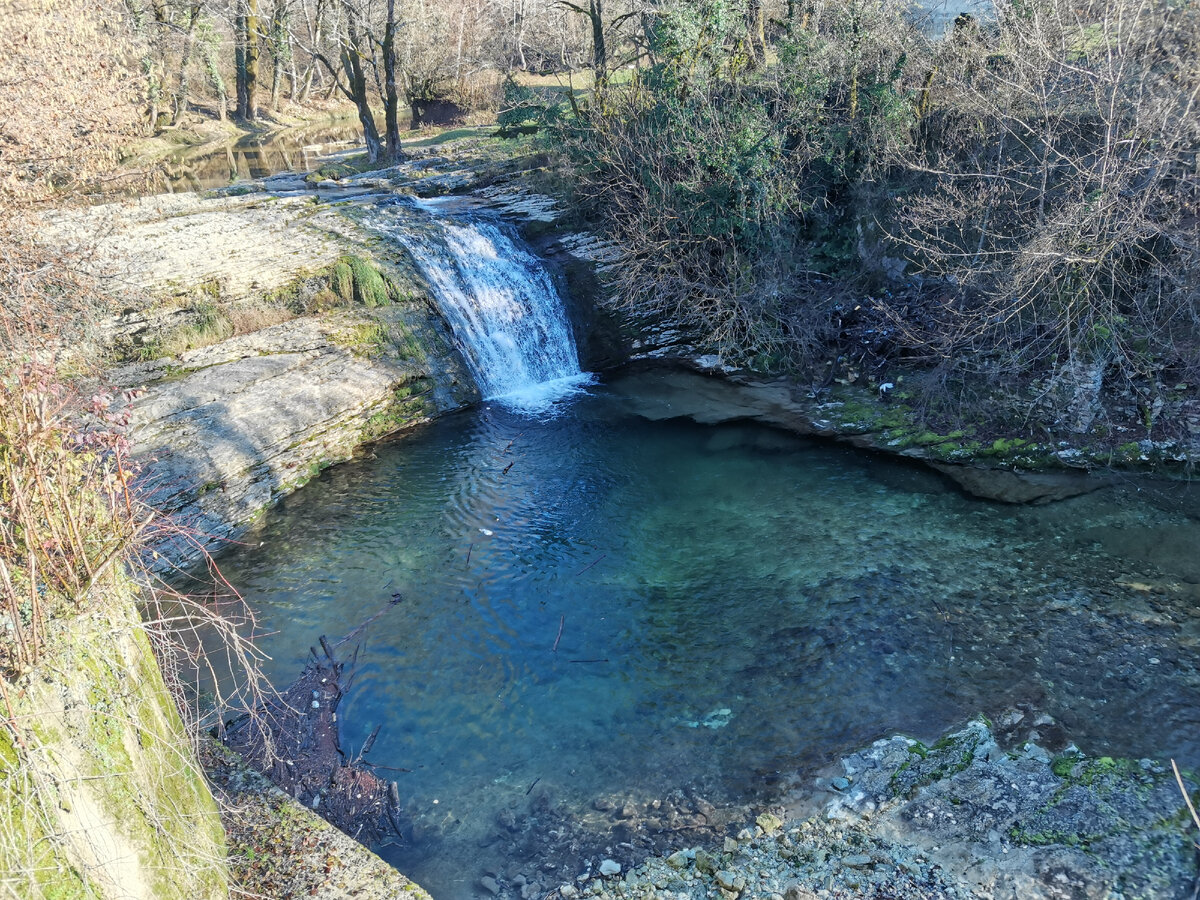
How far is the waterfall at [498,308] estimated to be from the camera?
13.1 metres

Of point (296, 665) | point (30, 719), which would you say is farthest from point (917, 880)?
point (296, 665)

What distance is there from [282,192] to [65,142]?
21.2 ft

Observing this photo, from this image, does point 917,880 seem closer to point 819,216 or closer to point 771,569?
point 771,569

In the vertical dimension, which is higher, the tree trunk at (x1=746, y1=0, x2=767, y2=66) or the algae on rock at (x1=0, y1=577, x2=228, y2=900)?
the tree trunk at (x1=746, y1=0, x2=767, y2=66)

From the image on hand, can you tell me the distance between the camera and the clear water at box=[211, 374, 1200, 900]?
19.2ft

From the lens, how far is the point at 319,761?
6023 mm

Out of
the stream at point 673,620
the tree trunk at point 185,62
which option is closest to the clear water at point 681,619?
the stream at point 673,620

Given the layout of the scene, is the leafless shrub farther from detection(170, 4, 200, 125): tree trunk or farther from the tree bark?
the tree bark

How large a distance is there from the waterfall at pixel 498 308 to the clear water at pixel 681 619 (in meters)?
2.65

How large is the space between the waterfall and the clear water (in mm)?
2649

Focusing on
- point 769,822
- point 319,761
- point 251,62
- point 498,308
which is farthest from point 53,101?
point 251,62

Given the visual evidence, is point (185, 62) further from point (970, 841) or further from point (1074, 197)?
point (970, 841)

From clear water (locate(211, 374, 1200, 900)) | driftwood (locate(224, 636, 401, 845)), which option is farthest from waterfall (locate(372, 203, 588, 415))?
driftwood (locate(224, 636, 401, 845))

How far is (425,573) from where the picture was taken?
27.7ft
